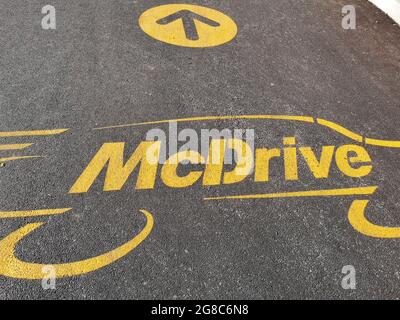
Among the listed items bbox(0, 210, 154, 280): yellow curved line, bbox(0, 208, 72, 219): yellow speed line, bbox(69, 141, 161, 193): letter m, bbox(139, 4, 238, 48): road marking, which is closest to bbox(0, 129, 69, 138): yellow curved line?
bbox(69, 141, 161, 193): letter m

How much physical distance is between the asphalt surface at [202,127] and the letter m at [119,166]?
8 cm

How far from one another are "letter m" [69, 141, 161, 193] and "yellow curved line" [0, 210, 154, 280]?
0.65 m

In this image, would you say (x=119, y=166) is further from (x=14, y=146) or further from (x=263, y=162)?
(x=263, y=162)

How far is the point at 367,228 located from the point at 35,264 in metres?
3.08

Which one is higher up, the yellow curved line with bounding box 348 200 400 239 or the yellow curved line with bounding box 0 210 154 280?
the yellow curved line with bounding box 348 200 400 239

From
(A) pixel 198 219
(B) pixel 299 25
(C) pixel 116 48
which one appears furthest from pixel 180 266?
(B) pixel 299 25

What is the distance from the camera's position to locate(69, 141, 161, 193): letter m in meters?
4.59

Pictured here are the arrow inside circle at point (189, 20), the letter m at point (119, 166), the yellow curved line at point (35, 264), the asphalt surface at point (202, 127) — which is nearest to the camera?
the yellow curved line at point (35, 264)

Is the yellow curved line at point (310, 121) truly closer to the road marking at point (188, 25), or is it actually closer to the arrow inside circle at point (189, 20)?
the road marking at point (188, 25)

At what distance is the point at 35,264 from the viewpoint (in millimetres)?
3859

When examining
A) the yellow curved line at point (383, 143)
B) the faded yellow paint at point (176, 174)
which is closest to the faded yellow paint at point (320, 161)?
the yellow curved line at point (383, 143)

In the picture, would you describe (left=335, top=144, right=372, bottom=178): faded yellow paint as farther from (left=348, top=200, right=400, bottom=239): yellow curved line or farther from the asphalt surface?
(left=348, top=200, right=400, bottom=239): yellow curved line

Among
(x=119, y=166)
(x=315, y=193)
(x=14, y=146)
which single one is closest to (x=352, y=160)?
(x=315, y=193)

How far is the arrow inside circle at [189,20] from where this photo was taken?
22.9 ft
